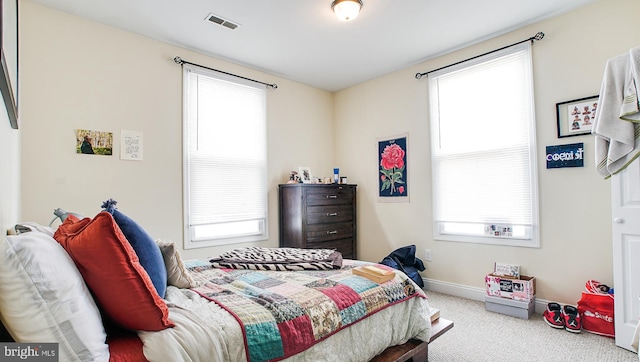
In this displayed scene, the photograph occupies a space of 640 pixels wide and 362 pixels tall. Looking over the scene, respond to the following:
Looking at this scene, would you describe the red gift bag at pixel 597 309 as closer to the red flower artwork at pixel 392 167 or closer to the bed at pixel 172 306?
the bed at pixel 172 306

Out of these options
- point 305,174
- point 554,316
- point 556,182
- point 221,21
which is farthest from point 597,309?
point 221,21

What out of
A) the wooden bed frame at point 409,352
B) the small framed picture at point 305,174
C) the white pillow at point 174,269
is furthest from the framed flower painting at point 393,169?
the white pillow at point 174,269

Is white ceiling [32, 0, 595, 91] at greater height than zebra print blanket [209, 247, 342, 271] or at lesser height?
greater

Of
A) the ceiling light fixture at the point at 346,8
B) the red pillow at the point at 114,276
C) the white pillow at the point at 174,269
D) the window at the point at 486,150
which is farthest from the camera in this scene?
the window at the point at 486,150

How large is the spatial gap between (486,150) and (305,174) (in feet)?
7.23

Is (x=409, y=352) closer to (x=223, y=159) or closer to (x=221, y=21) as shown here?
(x=223, y=159)

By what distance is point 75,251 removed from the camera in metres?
1.08

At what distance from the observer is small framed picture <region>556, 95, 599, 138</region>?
105 inches

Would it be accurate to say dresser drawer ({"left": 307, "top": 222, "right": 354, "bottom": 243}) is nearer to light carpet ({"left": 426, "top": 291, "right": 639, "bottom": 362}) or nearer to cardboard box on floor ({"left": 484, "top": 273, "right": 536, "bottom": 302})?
light carpet ({"left": 426, "top": 291, "right": 639, "bottom": 362})

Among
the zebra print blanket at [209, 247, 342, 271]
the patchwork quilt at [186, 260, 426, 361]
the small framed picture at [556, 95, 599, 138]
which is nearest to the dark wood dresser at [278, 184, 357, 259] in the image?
the zebra print blanket at [209, 247, 342, 271]

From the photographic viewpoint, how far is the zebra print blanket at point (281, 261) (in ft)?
A: 7.11

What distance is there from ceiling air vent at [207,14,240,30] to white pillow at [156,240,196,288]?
2065 millimetres

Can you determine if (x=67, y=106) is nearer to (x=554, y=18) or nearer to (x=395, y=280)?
(x=395, y=280)

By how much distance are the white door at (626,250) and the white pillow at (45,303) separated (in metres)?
3.03
